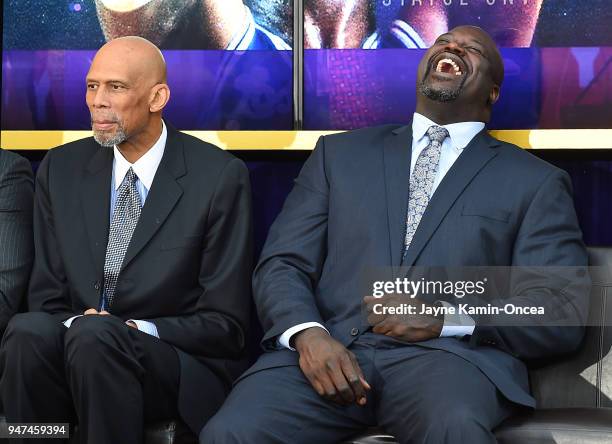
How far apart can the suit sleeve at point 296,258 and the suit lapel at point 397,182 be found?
17cm

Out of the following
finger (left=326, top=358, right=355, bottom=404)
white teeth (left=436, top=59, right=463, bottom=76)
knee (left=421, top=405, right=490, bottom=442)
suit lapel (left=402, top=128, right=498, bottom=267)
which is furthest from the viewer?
white teeth (left=436, top=59, right=463, bottom=76)

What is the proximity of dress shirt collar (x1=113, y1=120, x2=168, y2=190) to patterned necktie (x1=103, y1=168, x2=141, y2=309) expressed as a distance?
0.02 metres

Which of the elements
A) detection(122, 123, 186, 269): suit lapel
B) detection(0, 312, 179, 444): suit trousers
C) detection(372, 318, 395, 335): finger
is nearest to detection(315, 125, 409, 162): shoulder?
detection(122, 123, 186, 269): suit lapel

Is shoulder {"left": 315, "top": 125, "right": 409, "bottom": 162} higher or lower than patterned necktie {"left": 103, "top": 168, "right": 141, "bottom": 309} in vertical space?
higher

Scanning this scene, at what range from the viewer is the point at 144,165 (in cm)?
324

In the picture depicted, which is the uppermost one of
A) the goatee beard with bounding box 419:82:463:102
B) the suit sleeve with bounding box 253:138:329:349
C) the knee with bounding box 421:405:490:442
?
the goatee beard with bounding box 419:82:463:102

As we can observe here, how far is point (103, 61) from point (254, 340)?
100 cm

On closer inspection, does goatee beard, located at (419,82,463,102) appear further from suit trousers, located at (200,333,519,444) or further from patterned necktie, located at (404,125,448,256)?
suit trousers, located at (200,333,519,444)

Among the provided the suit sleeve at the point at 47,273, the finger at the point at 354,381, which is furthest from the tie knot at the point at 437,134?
the suit sleeve at the point at 47,273

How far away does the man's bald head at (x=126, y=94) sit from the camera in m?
3.21

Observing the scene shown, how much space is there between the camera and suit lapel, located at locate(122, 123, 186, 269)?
3.10 meters

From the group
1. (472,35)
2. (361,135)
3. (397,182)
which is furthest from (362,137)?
(472,35)

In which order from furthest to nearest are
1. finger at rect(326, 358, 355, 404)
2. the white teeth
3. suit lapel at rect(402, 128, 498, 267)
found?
1. the white teeth
2. suit lapel at rect(402, 128, 498, 267)
3. finger at rect(326, 358, 355, 404)

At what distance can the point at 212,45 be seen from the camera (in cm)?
384
